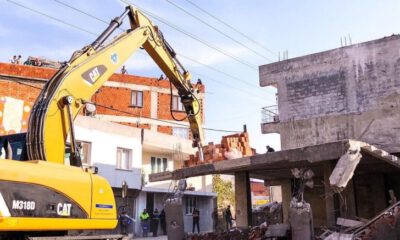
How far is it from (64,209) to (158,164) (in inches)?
1048

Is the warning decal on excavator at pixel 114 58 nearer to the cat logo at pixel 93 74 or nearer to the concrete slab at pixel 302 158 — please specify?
the cat logo at pixel 93 74

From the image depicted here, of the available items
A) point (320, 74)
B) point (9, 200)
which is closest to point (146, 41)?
point (9, 200)

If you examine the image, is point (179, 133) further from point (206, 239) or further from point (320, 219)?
point (206, 239)

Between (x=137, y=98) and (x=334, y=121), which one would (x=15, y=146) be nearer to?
(x=334, y=121)

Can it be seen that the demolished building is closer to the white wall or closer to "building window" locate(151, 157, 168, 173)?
the white wall

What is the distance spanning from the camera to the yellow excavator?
274 inches

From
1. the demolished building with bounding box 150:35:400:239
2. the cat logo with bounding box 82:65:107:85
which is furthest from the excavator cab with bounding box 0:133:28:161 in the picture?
the demolished building with bounding box 150:35:400:239

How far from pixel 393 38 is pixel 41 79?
25474 mm

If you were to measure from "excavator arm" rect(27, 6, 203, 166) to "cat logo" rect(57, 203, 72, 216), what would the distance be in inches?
42.7

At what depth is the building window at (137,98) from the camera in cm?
4297

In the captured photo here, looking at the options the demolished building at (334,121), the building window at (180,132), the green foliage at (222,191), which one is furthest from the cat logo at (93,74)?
the building window at (180,132)

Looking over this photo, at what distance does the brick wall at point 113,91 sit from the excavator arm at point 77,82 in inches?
983

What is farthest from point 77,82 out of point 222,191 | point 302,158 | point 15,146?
point 222,191

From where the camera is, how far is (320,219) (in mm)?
Answer: 24484
